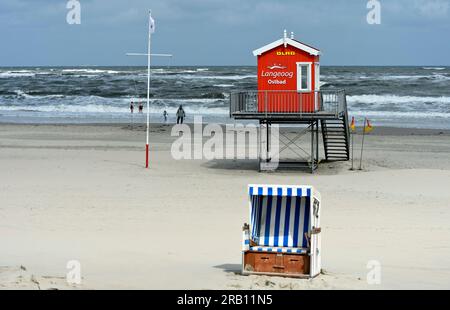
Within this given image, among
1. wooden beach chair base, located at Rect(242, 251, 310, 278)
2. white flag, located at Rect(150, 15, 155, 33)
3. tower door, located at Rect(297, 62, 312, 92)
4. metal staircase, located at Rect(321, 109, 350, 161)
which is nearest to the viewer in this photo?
wooden beach chair base, located at Rect(242, 251, 310, 278)

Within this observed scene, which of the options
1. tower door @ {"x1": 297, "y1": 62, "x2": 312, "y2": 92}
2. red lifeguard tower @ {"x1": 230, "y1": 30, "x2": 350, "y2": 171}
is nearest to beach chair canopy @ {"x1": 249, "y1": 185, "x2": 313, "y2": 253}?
red lifeguard tower @ {"x1": 230, "y1": 30, "x2": 350, "y2": 171}

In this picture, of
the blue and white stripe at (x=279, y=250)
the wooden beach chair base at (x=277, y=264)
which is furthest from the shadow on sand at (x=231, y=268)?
the blue and white stripe at (x=279, y=250)

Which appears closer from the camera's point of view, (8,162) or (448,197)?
(448,197)

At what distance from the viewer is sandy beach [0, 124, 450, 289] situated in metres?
12.3

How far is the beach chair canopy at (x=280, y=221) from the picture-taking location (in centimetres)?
1259

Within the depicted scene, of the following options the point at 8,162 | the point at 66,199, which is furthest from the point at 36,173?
the point at 66,199

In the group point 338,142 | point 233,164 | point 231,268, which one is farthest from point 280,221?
point 338,142

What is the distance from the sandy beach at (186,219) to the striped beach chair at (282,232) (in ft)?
1.01

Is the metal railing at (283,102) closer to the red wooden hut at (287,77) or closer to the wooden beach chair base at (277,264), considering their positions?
the red wooden hut at (287,77)

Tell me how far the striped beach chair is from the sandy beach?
309 mm

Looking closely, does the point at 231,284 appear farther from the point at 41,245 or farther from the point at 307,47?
the point at 307,47

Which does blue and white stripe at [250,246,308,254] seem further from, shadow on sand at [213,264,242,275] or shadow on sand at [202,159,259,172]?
shadow on sand at [202,159,259,172]
